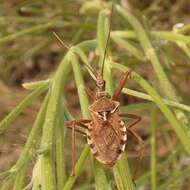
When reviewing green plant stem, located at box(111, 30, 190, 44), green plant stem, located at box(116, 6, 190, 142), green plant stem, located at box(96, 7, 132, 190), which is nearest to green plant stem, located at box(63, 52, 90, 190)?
green plant stem, located at box(96, 7, 132, 190)

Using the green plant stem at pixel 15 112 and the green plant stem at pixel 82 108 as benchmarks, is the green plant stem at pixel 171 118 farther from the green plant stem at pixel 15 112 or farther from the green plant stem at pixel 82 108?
the green plant stem at pixel 15 112

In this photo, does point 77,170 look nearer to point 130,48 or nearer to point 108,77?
point 108,77

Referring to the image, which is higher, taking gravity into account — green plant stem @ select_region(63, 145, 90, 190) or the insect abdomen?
the insect abdomen

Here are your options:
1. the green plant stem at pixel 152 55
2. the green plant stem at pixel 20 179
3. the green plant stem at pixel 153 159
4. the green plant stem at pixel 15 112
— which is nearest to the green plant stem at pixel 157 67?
the green plant stem at pixel 152 55

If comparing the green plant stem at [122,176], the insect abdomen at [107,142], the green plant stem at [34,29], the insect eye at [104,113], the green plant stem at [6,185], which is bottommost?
the green plant stem at [122,176]

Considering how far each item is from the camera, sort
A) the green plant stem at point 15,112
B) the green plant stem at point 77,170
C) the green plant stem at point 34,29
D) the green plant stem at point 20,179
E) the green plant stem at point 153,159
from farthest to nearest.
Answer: the green plant stem at point 34,29, the green plant stem at point 153,159, the green plant stem at point 15,112, the green plant stem at point 20,179, the green plant stem at point 77,170

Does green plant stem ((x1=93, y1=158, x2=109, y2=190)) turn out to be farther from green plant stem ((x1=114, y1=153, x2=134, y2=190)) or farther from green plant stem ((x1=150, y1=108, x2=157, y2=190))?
green plant stem ((x1=150, y1=108, x2=157, y2=190))

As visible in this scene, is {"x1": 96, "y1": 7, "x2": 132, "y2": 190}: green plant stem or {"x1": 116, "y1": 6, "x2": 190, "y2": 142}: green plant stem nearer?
{"x1": 96, "y1": 7, "x2": 132, "y2": 190}: green plant stem

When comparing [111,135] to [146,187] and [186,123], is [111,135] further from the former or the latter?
[146,187]

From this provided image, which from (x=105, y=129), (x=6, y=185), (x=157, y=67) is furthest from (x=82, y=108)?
Answer: (x=157, y=67)

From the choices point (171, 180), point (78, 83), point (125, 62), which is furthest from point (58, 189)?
point (125, 62)

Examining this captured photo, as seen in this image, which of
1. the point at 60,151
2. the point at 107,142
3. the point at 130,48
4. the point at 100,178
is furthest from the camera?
the point at 130,48
